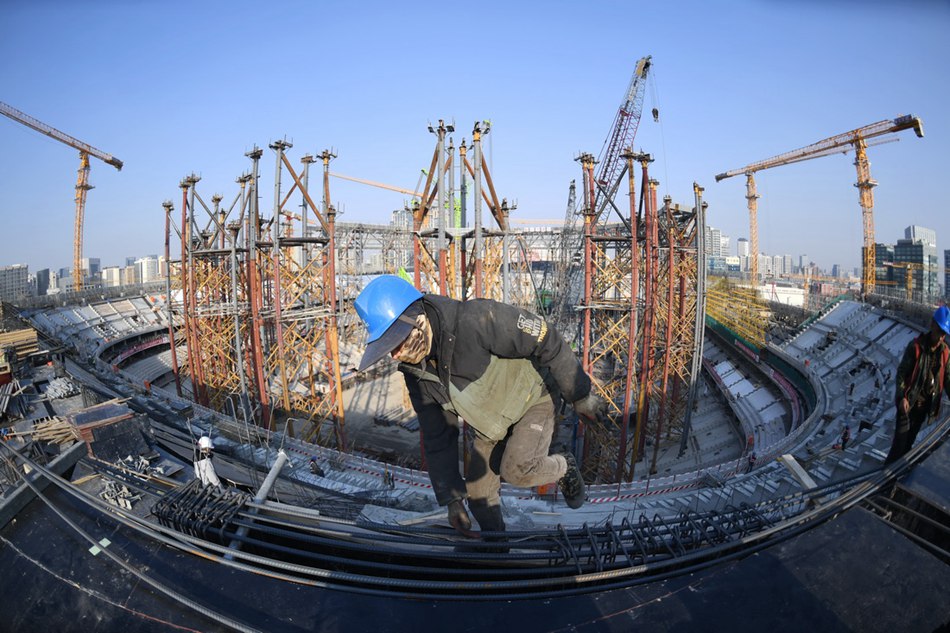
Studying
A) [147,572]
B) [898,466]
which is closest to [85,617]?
[147,572]

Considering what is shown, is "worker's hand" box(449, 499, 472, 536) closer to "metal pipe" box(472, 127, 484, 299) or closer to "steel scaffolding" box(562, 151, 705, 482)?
"steel scaffolding" box(562, 151, 705, 482)

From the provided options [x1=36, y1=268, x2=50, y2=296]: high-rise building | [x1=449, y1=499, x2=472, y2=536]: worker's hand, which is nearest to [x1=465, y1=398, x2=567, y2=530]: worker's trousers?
[x1=449, y1=499, x2=472, y2=536]: worker's hand

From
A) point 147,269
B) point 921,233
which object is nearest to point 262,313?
point 147,269

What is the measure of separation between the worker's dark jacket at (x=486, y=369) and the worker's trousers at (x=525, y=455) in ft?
0.32

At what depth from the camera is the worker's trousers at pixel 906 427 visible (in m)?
4.51

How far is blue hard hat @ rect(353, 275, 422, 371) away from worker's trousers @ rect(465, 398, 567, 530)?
1.11 m

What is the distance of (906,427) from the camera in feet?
14.9

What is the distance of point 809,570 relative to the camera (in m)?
2.19

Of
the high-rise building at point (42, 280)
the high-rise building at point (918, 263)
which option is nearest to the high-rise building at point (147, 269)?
the high-rise building at point (42, 280)

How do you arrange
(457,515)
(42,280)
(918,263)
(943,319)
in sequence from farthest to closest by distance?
(42,280)
(918,263)
(943,319)
(457,515)

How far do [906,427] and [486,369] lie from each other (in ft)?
15.0

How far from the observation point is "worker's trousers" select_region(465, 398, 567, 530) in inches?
122

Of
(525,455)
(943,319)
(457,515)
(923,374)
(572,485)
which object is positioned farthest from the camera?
(923,374)

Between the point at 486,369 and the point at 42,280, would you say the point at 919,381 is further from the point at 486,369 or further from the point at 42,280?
the point at 42,280
